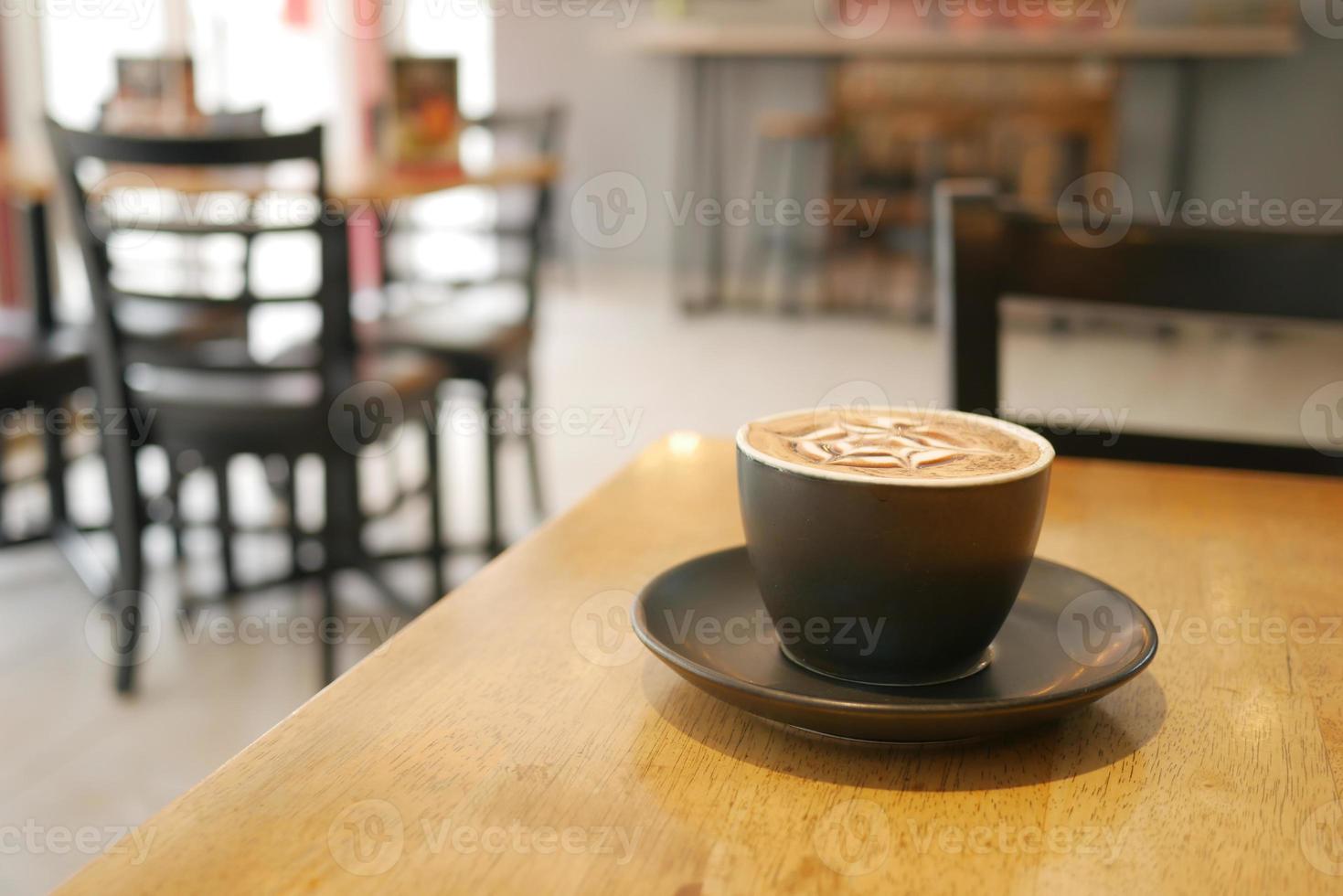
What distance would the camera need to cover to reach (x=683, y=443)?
85cm

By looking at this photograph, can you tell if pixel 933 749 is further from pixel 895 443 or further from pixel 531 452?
pixel 531 452

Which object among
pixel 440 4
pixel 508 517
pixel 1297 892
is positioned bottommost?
pixel 508 517

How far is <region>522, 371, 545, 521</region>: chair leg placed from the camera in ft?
8.46

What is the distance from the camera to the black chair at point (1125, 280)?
0.95m

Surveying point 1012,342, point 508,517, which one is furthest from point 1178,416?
point 508,517

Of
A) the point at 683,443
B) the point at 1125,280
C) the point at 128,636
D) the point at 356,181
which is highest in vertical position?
the point at 356,181

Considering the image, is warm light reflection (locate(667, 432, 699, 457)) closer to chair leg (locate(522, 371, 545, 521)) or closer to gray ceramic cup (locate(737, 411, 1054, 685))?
gray ceramic cup (locate(737, 411, 1054, 685))

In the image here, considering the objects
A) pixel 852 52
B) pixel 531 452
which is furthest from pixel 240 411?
pixel 852 52

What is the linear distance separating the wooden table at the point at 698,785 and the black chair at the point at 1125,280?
384 mm

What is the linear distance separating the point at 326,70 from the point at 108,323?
461 cm

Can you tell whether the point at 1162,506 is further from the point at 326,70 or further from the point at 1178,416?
the point at 326,70

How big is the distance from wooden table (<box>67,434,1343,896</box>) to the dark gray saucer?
Result: 0.02 m

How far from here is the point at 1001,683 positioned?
1.54 ft

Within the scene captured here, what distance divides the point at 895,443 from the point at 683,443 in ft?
1.24
